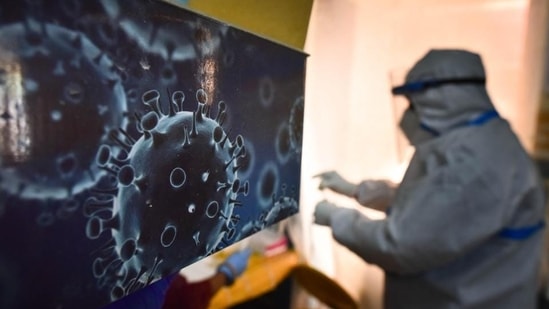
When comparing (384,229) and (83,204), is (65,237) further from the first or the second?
(384,229)

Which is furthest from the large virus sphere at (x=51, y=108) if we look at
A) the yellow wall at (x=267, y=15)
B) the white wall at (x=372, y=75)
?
the white wall at (x=372, y=75)

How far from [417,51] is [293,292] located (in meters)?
0.90

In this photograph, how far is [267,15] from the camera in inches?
26.6

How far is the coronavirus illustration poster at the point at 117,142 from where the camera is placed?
33 cm

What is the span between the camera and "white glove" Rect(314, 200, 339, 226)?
90cm

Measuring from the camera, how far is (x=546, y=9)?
1.03 meters

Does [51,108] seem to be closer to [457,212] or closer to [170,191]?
[170,191]

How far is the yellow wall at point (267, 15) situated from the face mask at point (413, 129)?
1.12 feet

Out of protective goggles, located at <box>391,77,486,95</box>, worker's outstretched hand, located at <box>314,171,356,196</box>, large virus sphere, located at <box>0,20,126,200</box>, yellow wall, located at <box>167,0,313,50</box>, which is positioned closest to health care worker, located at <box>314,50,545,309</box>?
protective goggles, located at <box>391,77,486,95</box>

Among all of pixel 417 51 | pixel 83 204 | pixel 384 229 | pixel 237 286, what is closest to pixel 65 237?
pixel 83 204

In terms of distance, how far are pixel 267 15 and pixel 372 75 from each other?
711 millimetres

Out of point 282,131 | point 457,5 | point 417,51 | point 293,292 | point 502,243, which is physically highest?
point 457,5

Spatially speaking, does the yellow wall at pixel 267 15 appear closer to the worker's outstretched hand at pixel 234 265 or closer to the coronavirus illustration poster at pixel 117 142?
the coronavirus illustration poster at pixel 117 142

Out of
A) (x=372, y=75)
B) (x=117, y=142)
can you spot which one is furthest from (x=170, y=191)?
(x=372, y=75)
